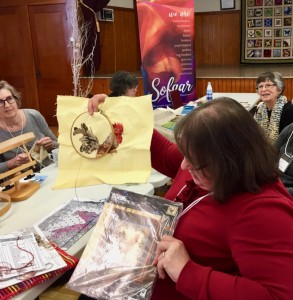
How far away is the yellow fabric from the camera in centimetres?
128

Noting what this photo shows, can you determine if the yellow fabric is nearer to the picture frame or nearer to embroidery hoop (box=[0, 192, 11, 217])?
embroidery hoop (box=[0, 192, 11, 217])

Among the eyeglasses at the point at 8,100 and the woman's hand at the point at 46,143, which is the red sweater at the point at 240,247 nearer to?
the woman's hand at the point at 46,143

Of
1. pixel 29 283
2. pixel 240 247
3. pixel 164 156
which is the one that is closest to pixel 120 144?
pixel 164 156

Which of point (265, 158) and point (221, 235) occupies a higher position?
point (265, 158)

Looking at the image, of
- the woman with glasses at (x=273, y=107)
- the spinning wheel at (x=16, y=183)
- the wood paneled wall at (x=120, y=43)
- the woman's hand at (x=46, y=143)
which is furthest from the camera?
the wood paneled wall at (x=120, y=43)

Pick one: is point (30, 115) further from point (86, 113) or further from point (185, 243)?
point (185, 243)

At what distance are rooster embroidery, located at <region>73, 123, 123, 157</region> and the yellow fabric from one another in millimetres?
13

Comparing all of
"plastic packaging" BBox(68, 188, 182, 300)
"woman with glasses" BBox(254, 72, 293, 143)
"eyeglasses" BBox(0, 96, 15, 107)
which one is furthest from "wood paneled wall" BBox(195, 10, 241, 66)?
"plastic packaging" BBox(68, 188, 182, 300)

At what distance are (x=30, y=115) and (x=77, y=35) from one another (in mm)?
2393

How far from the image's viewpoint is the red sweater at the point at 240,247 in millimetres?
689

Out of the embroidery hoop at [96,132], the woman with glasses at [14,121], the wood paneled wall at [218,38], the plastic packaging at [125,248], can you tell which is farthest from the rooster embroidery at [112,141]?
the wood paneled wall at [218,38]

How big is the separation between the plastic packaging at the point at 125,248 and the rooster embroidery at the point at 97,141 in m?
0.31

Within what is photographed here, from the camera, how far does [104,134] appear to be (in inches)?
51.1

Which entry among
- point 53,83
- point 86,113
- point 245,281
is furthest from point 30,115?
point 53,83
